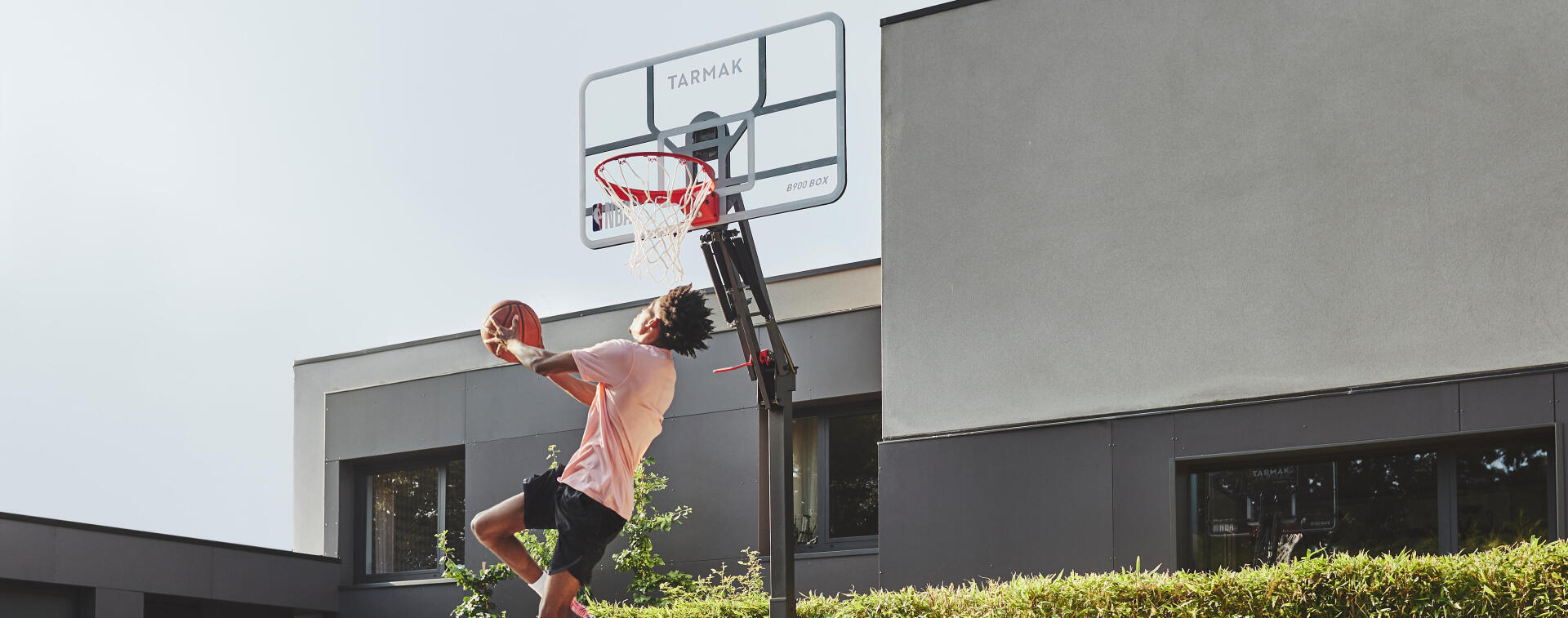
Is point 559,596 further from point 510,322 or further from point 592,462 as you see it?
point 510,322

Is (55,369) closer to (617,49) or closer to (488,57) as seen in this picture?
(488,57)

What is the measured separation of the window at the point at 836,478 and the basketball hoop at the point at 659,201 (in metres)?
4.08

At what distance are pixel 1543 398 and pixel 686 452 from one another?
7197 millimetres

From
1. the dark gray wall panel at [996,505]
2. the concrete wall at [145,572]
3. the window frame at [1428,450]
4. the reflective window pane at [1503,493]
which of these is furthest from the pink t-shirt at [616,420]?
the concrete wall at [145,572]

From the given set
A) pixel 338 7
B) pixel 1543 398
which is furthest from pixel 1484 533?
pixel 338 7

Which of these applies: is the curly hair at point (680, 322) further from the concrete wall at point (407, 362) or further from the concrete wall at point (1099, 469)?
the concrete wall at point (407, 362)

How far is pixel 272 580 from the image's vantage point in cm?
1440

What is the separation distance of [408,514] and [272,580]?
1519 millimetres

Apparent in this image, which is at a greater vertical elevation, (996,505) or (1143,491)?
(1143,491)

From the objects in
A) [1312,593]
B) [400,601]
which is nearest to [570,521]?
[1312,593]

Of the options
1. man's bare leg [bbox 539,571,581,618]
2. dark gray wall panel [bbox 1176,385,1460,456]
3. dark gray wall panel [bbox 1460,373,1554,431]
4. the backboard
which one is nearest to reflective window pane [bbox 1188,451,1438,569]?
dark gray wall panel [bbox 1176,385,1460,456]

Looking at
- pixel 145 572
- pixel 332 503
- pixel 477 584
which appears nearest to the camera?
pixel 145 572

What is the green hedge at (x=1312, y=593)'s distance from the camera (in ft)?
22.9

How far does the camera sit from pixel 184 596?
13.4m
